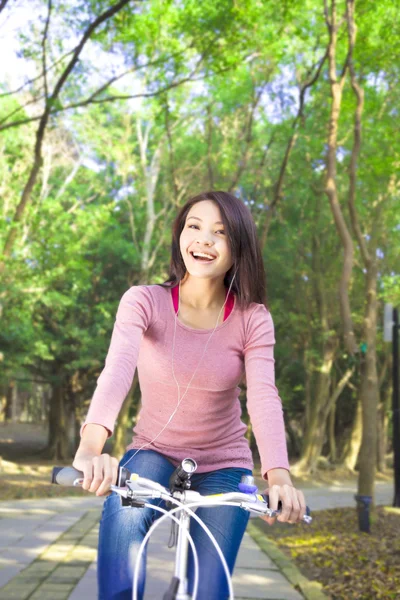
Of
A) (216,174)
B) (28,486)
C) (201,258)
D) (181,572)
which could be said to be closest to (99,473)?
(181,572)

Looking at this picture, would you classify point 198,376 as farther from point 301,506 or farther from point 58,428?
point 58,428

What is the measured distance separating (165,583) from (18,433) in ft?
143

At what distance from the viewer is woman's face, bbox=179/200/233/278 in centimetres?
274

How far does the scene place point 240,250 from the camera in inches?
110

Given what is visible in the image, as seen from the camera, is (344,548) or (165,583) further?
(344,548)

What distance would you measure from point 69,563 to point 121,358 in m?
5.03

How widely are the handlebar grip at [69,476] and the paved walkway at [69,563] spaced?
3.92 meters

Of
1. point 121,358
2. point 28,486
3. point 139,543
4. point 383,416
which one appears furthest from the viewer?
point 383,416

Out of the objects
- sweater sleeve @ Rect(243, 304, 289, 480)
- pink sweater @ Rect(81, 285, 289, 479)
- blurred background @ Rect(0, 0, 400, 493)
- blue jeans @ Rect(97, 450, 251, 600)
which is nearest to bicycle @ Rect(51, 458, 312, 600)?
blue jeans @ Rect(97, 450, 251, 600)

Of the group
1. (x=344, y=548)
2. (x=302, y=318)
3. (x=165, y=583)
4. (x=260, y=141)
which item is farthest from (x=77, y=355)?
(x=165, y=583)

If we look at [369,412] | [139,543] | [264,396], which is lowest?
[369,412]

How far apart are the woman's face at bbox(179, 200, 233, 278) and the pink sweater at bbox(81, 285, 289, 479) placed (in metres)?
0.17

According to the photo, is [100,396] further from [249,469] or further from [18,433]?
[18,433]

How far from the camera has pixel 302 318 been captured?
82.8 ft
